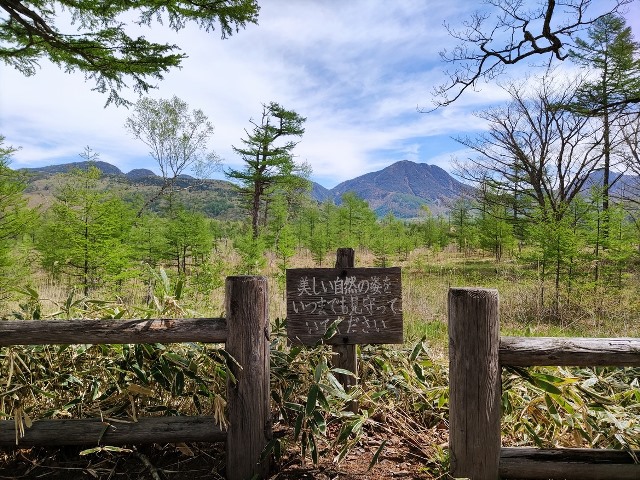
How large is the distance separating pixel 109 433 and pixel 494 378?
76.5 inches

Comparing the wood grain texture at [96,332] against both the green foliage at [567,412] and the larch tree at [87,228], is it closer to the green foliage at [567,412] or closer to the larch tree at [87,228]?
the green foliage at [567,412]

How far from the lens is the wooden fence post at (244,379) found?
→ 1958 mm

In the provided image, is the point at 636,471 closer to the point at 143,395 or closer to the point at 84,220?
the point at 143,395

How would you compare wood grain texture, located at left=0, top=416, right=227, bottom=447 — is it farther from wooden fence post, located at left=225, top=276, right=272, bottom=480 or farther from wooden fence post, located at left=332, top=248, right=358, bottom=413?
wooden fence post, located at left=332, top=248, right=358, bottom=413

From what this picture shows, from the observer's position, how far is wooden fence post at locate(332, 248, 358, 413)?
8.34 feet

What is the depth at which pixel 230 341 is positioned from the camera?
1.96 metres

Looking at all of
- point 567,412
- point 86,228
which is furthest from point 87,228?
point 567,412

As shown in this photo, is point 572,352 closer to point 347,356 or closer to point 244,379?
point 347,356

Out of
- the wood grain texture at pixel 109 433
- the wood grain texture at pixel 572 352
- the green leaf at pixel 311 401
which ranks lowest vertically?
the wood grain texture at pixel 109 433

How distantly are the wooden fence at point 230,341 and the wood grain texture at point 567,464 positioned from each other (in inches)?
46.5

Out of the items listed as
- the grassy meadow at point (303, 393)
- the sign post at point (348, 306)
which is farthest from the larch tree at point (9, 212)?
the sign post at point (348, 306)

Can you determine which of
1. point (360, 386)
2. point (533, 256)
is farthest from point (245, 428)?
point (533, 256)

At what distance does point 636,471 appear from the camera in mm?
1763

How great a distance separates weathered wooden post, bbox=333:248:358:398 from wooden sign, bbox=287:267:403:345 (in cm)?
10
